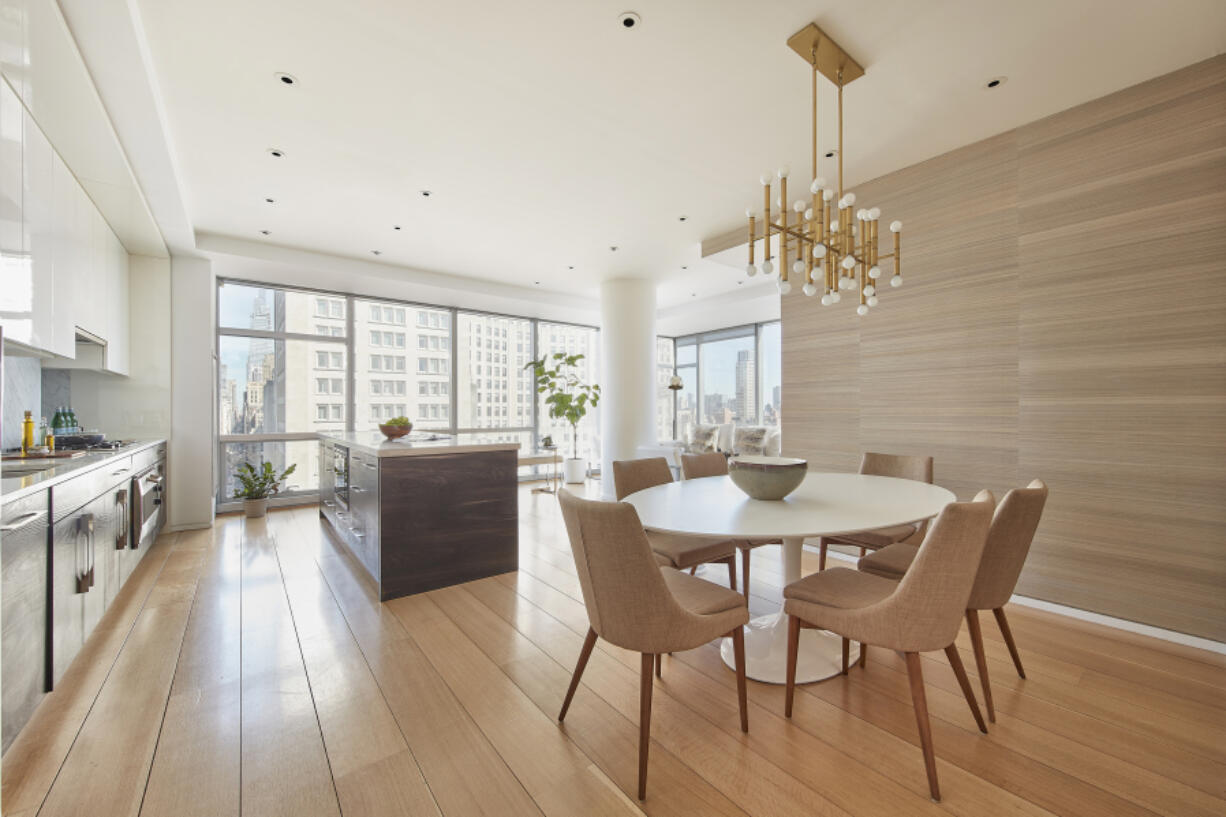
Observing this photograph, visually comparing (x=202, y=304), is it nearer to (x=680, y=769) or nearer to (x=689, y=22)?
(x=689, y=22)

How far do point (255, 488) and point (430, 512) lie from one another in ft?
10.5

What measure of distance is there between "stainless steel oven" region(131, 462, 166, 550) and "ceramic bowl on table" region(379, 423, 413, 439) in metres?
1.46

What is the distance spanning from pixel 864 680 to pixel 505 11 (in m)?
3.15

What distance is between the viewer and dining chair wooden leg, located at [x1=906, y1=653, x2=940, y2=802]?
1.46 m

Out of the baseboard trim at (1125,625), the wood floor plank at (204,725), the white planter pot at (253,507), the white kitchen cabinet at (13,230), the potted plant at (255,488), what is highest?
the white kitchen cabinet at (13,230)

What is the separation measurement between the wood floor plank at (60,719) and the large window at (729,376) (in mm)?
6293

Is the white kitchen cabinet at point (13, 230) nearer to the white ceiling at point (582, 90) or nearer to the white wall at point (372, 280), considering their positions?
the white ceiling at point (582, 90)

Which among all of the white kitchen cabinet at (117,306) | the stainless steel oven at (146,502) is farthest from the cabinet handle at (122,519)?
the white kitchen cabinet at (117,306)

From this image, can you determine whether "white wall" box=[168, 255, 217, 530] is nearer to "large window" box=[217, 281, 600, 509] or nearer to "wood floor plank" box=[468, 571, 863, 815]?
"large window" box=[217, 281, 600, 509]

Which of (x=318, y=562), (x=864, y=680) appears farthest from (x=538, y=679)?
(x=318, y=562)

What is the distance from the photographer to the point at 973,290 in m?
3.13

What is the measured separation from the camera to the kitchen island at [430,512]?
116 inches

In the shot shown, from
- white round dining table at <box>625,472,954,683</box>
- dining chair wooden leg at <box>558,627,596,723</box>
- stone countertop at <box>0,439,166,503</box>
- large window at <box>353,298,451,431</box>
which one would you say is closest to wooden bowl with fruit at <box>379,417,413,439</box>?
stone countertop at <box>0,439,166,503</box>

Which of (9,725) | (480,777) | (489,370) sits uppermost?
(489,370)
